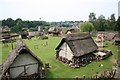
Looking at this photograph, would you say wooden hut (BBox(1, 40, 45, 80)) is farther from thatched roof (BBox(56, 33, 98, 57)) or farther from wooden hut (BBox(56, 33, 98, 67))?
thatched roof (BBox(56, 33, 98, 57))

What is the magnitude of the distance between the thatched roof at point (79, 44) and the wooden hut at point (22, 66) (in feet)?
29.4

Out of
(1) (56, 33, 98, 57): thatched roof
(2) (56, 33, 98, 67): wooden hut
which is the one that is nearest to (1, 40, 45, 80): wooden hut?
(2) (56, 33, 98, 67): wooden hut

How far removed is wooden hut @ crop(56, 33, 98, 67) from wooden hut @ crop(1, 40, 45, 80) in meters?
8.59

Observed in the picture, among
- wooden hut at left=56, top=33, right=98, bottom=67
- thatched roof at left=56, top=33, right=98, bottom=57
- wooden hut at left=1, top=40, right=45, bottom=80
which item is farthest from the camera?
thatched roof at left=56, top=33, right=98, bottom=57

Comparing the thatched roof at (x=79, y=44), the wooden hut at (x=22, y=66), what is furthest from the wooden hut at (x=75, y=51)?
the wooden hut at (x=22, y=66)

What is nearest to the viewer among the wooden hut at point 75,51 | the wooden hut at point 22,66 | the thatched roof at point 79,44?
the wooden hut at point 22,66

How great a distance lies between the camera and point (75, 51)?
32.6m

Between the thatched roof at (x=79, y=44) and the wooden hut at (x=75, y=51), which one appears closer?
the wooden hut at (x=75, y=51)

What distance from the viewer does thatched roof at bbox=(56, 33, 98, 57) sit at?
108ft

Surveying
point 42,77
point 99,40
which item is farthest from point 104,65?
point 99,40

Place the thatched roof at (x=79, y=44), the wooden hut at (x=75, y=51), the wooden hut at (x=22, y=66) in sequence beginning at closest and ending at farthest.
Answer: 1. the wooden hut at (x=22, y=66)
2. the wooden hut at (x=75, y=51)
3. the thatched roof at (x=79, y=44)

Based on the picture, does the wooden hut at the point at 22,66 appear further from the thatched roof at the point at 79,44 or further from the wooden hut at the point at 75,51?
the thatched roof at the point at 79,44

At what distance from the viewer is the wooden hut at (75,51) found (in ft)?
106

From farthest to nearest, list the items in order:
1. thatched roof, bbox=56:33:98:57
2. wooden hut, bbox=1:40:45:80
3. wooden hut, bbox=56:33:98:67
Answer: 1. thatched roof, bbox=56:33:98:57
2. wooden hut, bbox=56:33:98:67
3. wooden hut, bbox=1:40:45:80
